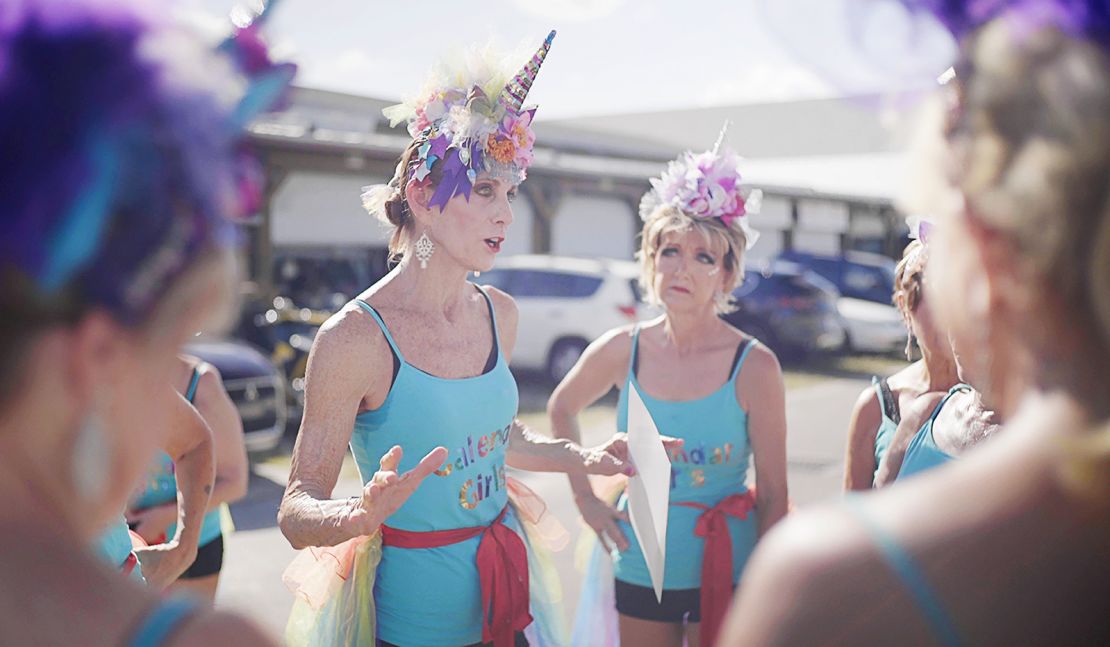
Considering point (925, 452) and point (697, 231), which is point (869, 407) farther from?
point (697, 231)

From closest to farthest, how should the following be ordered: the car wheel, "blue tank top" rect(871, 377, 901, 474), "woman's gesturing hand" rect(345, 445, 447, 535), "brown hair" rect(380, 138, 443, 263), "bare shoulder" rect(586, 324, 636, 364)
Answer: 1. "woman's gesturing hand" rect(345, 445, 447, 535)
2. "brown hair" rect(380, 138, 443, 263)
3. "blue tank top" rect(871, 377, 901, 474)
4. "bare shoulder" rect(586, 324, 636, 364)
5. the car wheel

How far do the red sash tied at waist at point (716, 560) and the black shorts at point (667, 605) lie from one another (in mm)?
77

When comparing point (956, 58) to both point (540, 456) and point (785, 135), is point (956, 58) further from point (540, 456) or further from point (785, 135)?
point (785, 135)

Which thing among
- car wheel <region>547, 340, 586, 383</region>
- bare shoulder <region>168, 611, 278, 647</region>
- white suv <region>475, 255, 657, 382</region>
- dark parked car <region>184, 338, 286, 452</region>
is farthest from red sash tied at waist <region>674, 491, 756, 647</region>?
car wheel <region>547, 340, 586, 383</region>

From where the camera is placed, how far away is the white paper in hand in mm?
2762

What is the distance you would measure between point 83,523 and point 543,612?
2159mm

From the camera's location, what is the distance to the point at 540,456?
2941mm

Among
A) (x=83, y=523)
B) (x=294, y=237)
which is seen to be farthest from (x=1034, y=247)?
(x=294, y=237)

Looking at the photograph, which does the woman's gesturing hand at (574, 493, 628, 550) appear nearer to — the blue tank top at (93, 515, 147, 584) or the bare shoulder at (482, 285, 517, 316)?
the bare shoulder at (482, 285, 517, 316)

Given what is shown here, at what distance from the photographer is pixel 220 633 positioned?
91cm

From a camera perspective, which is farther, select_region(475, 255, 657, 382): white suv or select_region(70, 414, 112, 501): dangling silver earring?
select_region(475, 255, 657, 382): white suv

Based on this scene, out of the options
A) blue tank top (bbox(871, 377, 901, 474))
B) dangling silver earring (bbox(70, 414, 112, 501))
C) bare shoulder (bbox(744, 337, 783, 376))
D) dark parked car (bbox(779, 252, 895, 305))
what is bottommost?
dark parked car (bbox(779, 252, 895, 305))

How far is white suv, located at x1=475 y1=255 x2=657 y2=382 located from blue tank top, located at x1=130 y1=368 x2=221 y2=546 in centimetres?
860

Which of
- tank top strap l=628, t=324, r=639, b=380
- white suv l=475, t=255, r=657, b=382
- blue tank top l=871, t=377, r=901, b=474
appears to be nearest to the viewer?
blue tank top l=871, t=377, r=901, b=474
